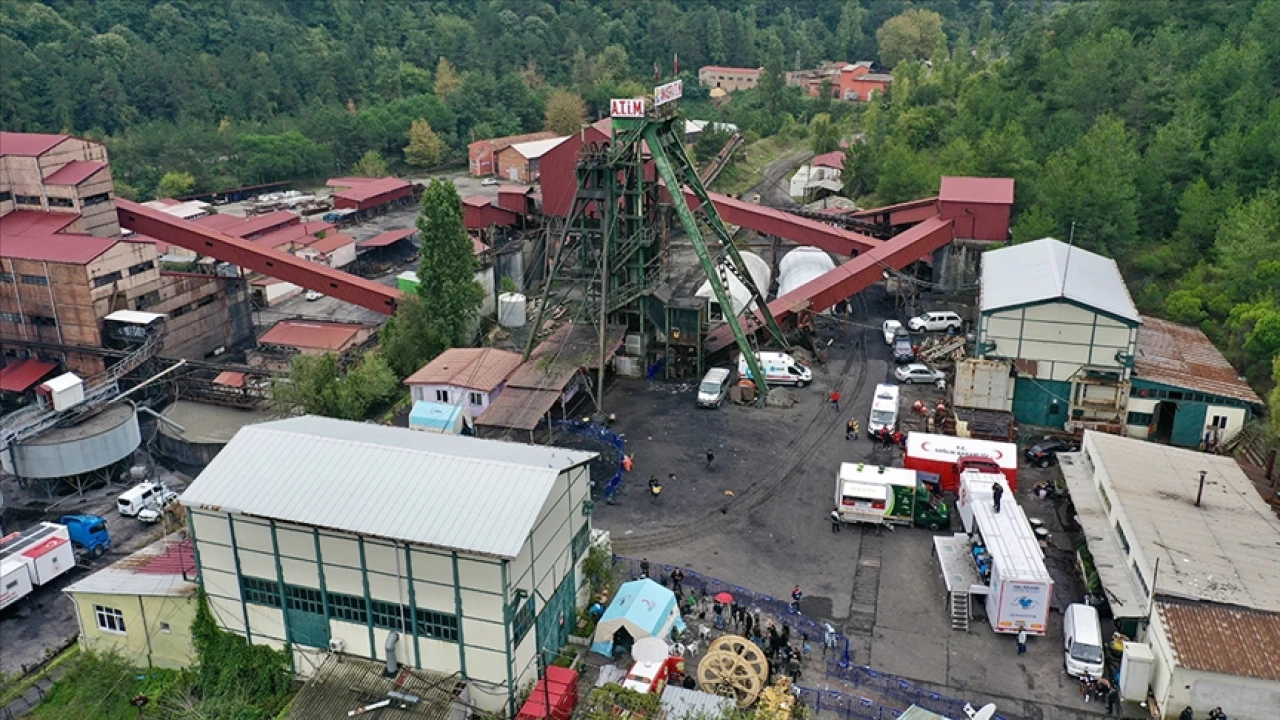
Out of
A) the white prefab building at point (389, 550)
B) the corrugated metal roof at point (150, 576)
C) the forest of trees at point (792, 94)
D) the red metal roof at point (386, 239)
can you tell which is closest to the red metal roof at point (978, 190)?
the forest of trees at point (792, 94)

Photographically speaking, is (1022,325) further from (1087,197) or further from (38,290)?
(38,290)

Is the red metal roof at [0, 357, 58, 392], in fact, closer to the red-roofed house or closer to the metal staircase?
the metal staircase

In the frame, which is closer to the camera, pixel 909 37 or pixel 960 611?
pixel 960 611

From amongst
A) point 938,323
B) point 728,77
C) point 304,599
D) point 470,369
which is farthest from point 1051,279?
point 728,77

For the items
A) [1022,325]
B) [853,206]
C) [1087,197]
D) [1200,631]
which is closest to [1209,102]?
[1087,197]

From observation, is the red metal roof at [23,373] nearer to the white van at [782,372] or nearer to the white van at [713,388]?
the white van at [713,388]

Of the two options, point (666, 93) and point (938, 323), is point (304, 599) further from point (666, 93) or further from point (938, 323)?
point (938, 323)
